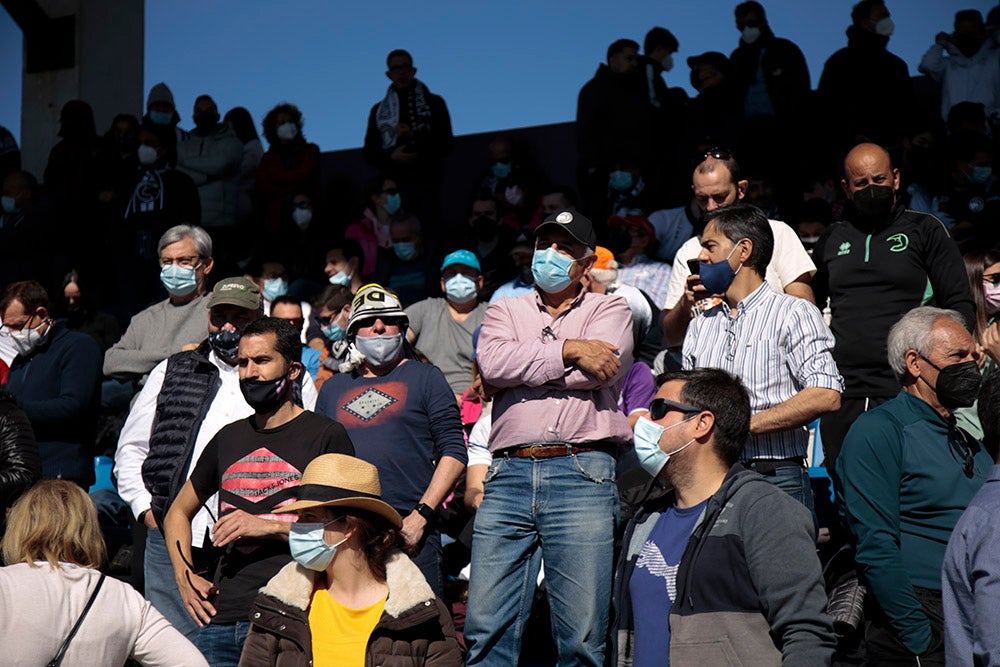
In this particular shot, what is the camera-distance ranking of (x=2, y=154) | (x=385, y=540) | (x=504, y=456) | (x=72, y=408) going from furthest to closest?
(x=2, y=154) < (x=72, y=408) < (x=504, y=456) < (x=385, y=540)

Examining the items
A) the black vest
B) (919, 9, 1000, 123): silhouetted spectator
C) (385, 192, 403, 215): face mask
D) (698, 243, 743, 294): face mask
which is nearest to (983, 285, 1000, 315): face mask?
(698, 243, 743, 294): face mask

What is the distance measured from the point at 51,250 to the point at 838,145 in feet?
25.3

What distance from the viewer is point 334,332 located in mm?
9070

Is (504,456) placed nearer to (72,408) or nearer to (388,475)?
(388,475)

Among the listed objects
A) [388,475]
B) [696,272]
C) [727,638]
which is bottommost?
[727,638]

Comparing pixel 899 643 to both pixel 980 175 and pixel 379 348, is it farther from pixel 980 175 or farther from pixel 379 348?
pixel 980 175

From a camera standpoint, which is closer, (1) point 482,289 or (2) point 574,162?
(1) point 482,289

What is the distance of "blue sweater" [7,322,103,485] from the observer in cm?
696

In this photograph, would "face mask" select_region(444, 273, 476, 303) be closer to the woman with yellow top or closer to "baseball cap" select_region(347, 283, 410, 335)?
"baseball cap" select_region(347, 283, 410, 335)

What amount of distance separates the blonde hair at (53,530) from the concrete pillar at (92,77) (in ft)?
38.1

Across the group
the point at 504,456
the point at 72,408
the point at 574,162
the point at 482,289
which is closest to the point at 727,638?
the point at 504,456

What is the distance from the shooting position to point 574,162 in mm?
13266

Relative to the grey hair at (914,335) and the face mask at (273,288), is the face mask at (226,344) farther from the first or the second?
the face mask at (273,288)

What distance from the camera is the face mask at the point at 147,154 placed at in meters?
12.0
